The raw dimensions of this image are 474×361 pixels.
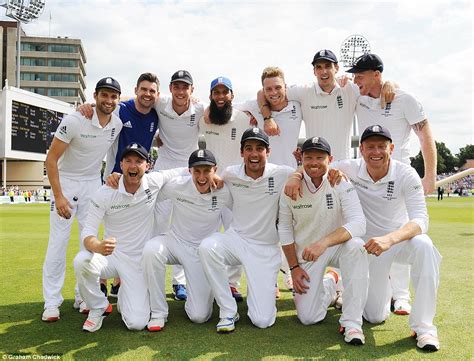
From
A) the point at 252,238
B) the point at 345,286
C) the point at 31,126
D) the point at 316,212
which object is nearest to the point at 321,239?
the point at 316,212

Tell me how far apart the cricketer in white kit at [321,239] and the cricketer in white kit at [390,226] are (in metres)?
0.30

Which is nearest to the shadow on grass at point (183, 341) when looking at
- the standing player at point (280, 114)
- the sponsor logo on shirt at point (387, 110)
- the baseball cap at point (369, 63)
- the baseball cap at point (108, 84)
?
the standing player at point (280, 114)

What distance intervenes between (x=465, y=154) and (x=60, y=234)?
120547 mm

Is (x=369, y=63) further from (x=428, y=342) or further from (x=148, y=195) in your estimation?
(x=428, y=342)

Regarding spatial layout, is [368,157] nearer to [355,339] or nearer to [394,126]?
[394,126]

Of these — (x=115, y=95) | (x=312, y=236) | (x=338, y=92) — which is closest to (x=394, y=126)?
(x=338, y=92)

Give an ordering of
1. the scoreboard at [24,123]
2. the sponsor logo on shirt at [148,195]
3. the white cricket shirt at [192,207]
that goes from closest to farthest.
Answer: the sponsor logo on shirt at [148,195], the white cricket shirt at [192,207], the scoreboard at [24,123]

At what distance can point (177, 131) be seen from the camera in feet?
21.2

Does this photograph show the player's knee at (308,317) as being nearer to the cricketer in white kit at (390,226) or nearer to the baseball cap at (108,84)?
the cricketer in white kit at (390,226)

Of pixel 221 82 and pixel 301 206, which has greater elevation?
pixel 221 82

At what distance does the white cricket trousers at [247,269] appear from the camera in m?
4.86

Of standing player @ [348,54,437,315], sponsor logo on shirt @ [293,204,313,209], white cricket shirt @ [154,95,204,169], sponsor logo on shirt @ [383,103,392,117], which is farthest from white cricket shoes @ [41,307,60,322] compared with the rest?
sponsor logo on shirt @ [383,103,392,117]

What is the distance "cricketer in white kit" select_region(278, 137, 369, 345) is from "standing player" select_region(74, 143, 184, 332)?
5.26 ft

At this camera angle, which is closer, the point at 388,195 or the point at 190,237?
the point at 388,195
